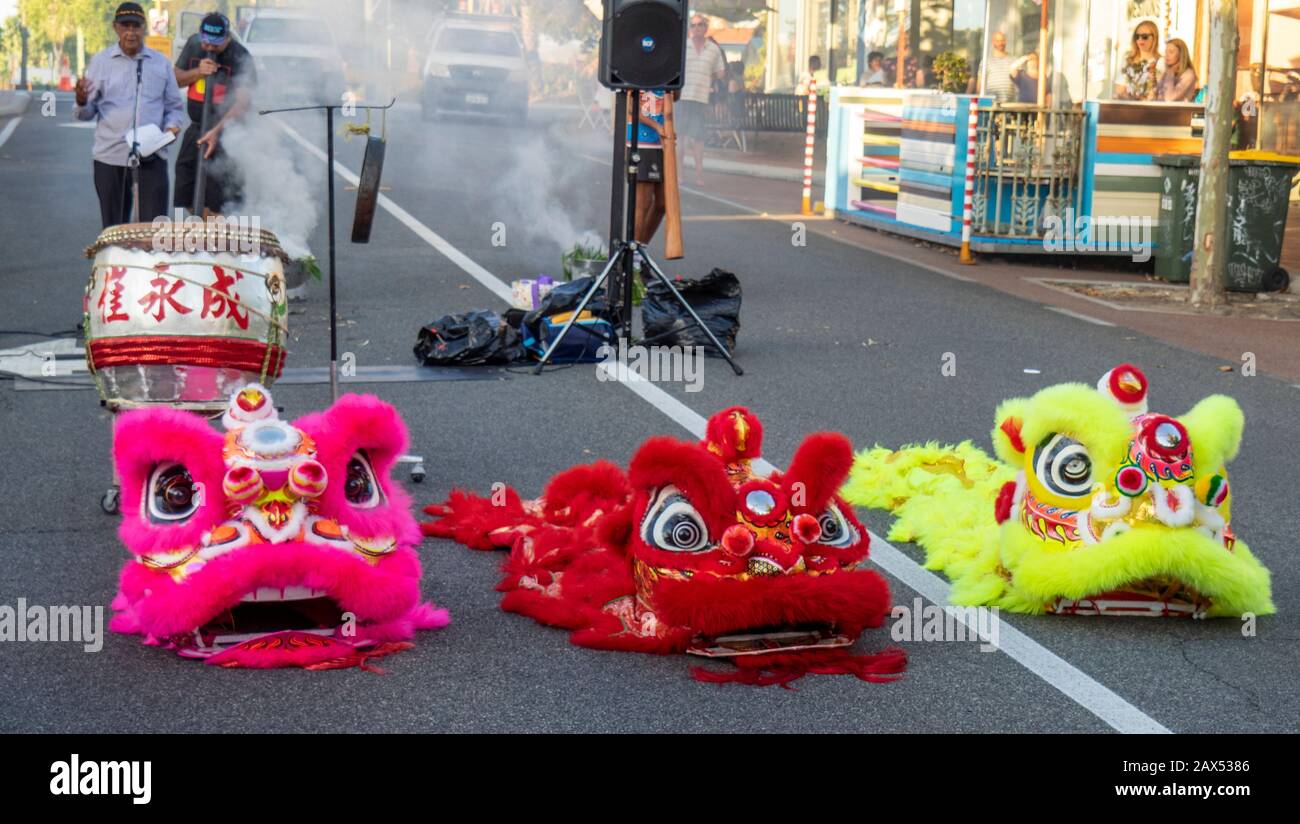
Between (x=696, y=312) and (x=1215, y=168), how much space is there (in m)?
5.19

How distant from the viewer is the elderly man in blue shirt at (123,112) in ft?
36.6

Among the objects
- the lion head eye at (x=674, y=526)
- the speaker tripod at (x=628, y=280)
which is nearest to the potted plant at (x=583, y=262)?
the speaker tripod at (x=628, y=280)

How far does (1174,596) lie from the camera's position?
5539 mm

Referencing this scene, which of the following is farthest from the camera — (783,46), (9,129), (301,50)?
(783,46)

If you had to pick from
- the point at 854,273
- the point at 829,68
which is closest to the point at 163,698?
the point at 854,273

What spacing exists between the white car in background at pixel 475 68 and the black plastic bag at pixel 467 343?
55.1ft

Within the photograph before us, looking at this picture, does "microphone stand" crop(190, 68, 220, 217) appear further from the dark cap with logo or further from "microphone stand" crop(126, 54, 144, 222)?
"microphone stand" crop(126, 54, 144, 222)

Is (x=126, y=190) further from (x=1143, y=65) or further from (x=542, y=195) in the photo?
(x=1143, y=65)

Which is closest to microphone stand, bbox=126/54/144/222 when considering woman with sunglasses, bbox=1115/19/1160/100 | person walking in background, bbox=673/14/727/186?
woman with sunglasses, bbox=1115/19/1160/100

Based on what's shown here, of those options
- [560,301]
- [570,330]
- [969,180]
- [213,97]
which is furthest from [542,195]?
[570,330]

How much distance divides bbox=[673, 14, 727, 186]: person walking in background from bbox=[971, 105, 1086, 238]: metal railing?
25.5ft

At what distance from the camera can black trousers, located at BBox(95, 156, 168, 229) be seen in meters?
11.1

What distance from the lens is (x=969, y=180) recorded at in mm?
15945

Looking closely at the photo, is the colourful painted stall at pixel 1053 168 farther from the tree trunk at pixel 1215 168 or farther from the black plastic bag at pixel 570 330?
the black plastic bag at pixel 570 330
